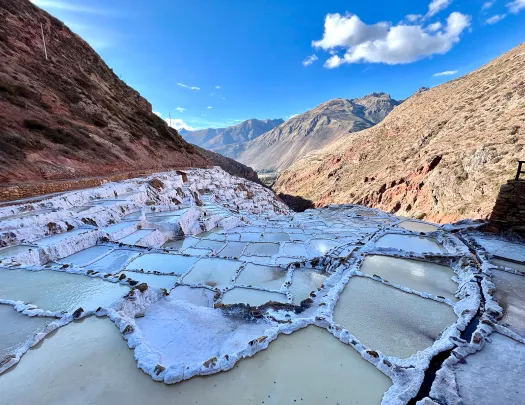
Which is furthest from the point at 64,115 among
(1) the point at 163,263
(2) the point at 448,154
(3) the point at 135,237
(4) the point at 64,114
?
(2) the point at 448,154

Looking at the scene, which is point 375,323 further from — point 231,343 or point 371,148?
point 371,148

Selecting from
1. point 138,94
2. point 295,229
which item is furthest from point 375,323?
point 138,94

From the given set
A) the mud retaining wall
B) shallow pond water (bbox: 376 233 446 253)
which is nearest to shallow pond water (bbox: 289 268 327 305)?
shallow pond water (bbox: 376 233 446 253)

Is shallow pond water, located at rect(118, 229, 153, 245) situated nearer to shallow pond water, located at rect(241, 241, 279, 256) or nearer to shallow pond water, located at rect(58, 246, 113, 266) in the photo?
shallow pond water, located at rect(58, 246, 113, 266)

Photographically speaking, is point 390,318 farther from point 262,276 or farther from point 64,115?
point 64,115

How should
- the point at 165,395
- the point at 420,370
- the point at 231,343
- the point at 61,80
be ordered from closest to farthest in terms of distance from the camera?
the point at 165,395, the point at 420,370, the point at 231,343, the point at 61,80
